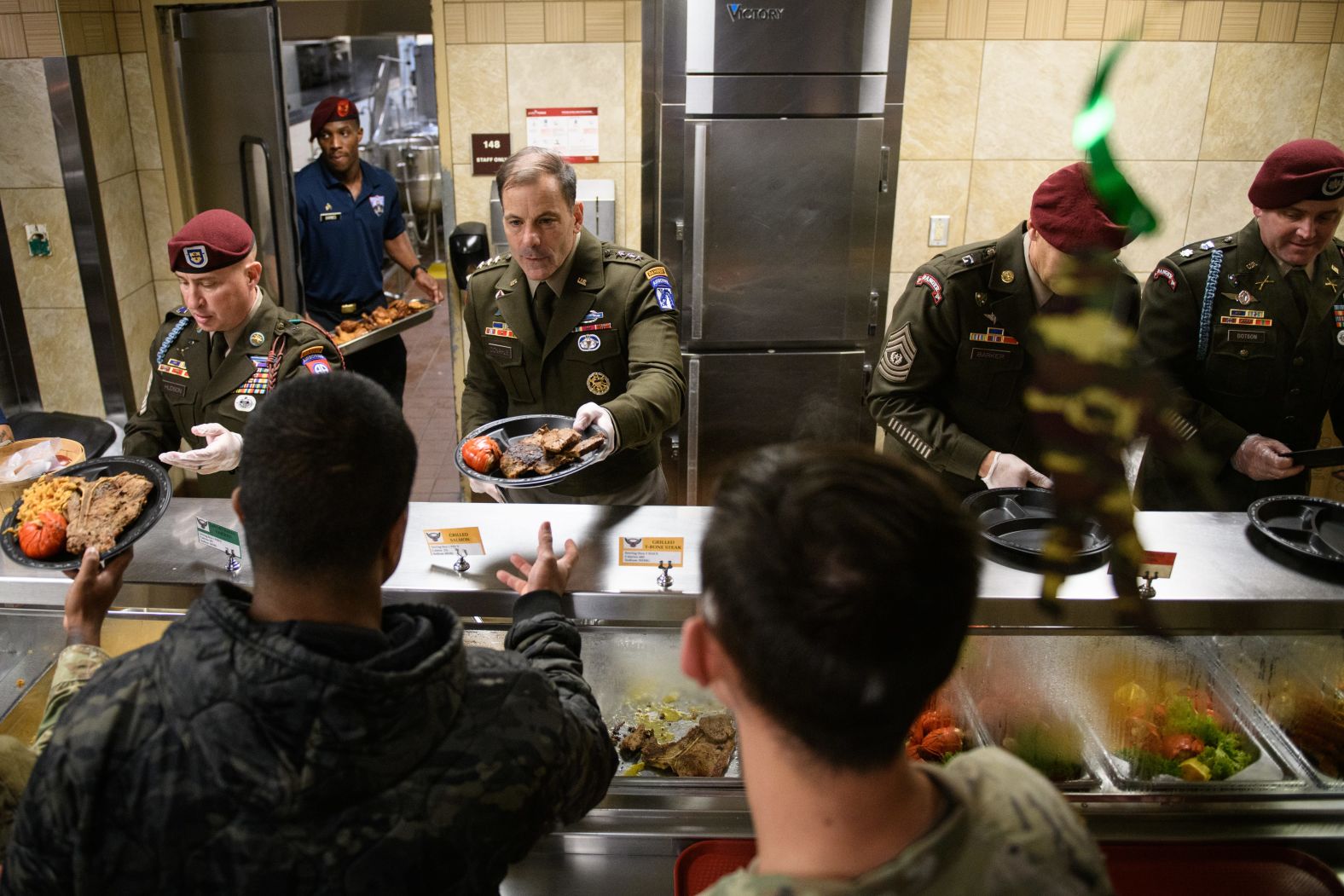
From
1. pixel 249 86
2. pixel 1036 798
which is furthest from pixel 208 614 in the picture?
pixel 249 86

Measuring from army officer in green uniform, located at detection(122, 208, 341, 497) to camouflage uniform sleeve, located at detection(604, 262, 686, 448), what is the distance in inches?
33.2

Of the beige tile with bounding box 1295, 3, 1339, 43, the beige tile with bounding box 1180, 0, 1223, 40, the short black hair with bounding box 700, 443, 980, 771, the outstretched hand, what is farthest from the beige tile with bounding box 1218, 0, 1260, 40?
the short black hair with bounding box 700, 443, 980, 771

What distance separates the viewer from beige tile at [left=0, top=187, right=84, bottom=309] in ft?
15.0

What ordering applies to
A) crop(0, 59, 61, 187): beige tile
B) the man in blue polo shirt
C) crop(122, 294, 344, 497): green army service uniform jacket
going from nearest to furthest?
crop(122, 294, 344, 497): green army service uniform jacket, crop(0, 59, 61, 187): beige tile, the man in blue polo shirt

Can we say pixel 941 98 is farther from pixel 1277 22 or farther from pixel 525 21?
pixel 525 21

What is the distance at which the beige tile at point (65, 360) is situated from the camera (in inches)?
187

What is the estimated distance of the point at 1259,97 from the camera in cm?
458

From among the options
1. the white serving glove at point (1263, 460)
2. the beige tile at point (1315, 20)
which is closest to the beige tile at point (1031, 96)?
the beige tile at point (1315, 20)

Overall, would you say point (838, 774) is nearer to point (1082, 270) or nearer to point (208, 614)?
point (1082, 270)

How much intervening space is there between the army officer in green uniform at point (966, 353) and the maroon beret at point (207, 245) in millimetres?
1794

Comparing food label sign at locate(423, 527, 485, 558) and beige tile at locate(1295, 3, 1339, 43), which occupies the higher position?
beige tile at locate(1295, 3, 1339, 43)

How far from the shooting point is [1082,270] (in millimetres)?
1043

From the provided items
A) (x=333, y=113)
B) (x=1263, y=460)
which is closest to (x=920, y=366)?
(x=1263, y=460)

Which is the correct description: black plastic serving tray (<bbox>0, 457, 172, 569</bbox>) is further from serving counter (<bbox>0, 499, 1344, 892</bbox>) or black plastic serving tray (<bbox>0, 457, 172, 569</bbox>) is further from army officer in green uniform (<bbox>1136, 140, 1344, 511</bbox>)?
army officer in green uniform (<bbox>1136, 140, 1344, 511</bbox>)
